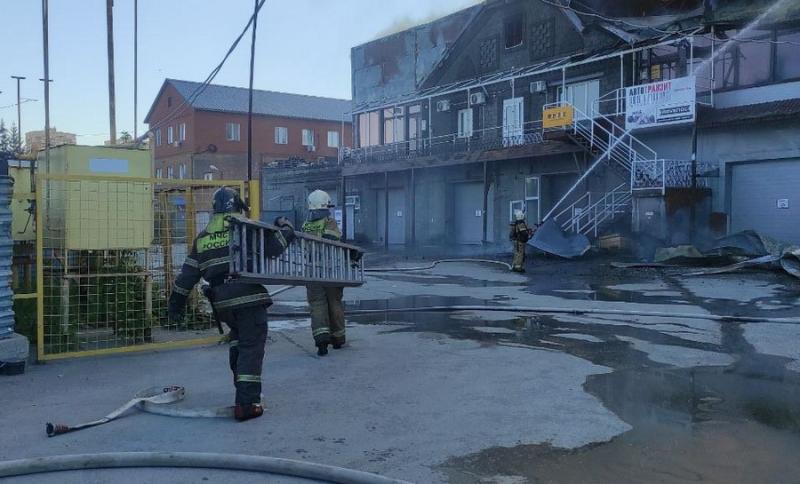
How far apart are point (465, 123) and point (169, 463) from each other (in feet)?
86.5

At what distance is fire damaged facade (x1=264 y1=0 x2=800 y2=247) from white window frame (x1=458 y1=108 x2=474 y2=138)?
0.22 ft

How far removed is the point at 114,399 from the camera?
216 inches

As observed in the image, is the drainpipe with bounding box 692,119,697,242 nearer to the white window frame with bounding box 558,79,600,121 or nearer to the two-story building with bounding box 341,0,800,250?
the two-story building with bounding box 341,0,800,250

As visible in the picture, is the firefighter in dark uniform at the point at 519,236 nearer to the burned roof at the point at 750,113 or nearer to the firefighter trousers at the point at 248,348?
the burned roof at the point at 750,113

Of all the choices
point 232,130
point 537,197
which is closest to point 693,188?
point 537,197

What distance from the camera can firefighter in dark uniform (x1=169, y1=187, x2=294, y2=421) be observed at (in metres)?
4.82

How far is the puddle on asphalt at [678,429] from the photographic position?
3.81m

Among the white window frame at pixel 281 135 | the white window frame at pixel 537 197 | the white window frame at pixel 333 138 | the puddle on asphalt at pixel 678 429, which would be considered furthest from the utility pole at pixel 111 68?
the white window frame at pixel 333 138

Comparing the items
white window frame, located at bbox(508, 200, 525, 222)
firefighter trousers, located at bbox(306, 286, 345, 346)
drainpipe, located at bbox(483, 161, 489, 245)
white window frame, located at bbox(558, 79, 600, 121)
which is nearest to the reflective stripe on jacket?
firefighter trousers, located at bbox(306, 286, 345, 346)

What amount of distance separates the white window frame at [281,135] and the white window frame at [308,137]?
1444 mm

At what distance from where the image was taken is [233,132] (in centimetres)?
4912

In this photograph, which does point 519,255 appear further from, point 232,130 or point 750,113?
point 232,130

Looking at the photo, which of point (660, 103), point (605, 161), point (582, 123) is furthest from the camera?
point (582, 123)

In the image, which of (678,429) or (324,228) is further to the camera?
(324,228)
